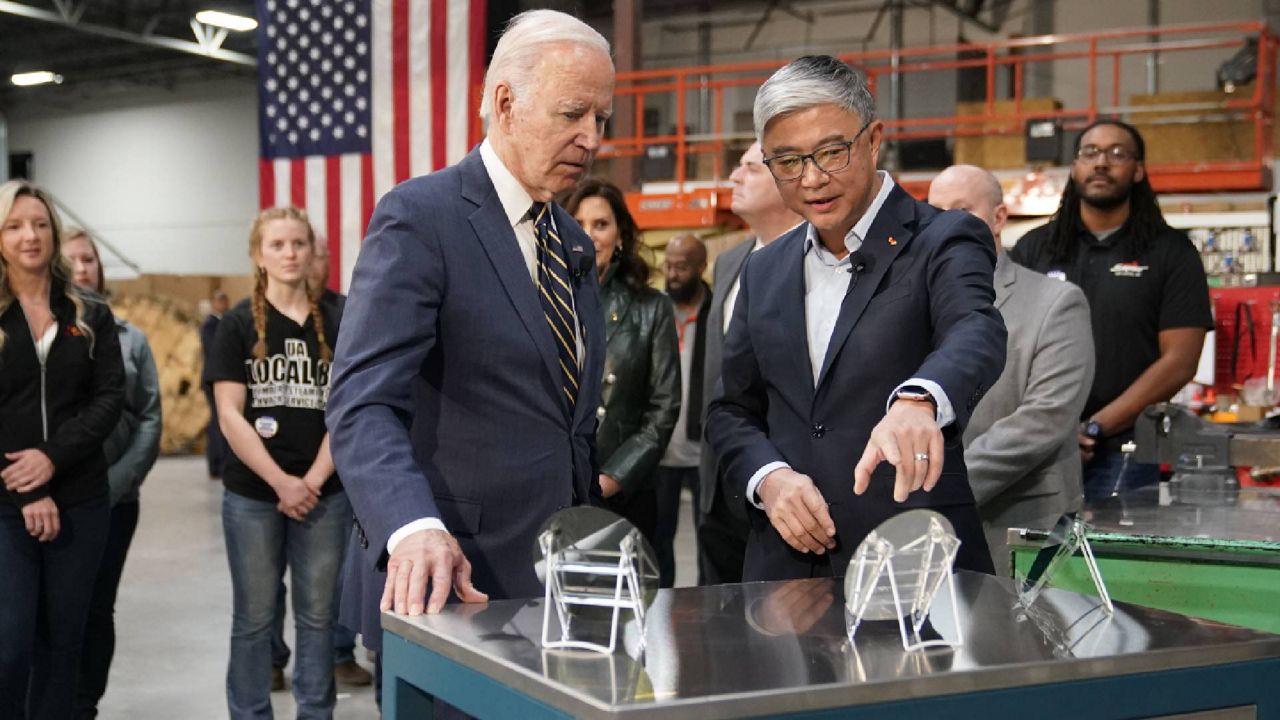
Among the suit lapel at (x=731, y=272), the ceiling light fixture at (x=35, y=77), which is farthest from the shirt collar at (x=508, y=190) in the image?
the ceiling light fixture at (x=35, y=77)

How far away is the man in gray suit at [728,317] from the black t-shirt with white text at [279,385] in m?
0.97

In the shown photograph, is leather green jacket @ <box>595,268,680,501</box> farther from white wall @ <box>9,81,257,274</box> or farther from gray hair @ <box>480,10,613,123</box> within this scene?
white wall @ <box>9,81,257,274</box>

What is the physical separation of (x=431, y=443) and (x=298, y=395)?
1.96m

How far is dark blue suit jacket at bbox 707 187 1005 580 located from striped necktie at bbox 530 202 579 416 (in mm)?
282

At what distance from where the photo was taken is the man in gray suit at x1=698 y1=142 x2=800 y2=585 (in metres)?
3.33

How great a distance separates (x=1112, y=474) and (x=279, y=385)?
215cm

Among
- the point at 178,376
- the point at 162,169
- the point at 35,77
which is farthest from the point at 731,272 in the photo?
the point at 162,169

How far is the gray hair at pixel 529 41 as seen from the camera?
68.2 inches

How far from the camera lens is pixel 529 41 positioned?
174 cm

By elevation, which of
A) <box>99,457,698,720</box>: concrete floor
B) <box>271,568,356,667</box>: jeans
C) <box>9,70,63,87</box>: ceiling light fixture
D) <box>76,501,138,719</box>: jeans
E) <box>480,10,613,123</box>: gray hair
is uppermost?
<box>9,70,63,87</box>: ceiling light fixture

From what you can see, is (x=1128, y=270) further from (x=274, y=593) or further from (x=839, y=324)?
(x=274, y=593)

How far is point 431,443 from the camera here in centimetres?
175

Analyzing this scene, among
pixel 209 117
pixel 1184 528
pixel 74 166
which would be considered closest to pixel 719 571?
pixel 1184 528

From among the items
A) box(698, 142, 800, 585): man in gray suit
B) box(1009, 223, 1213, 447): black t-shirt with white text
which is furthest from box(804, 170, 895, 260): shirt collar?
box(1009, 223, 1213, 447): black t-shirt with white text
